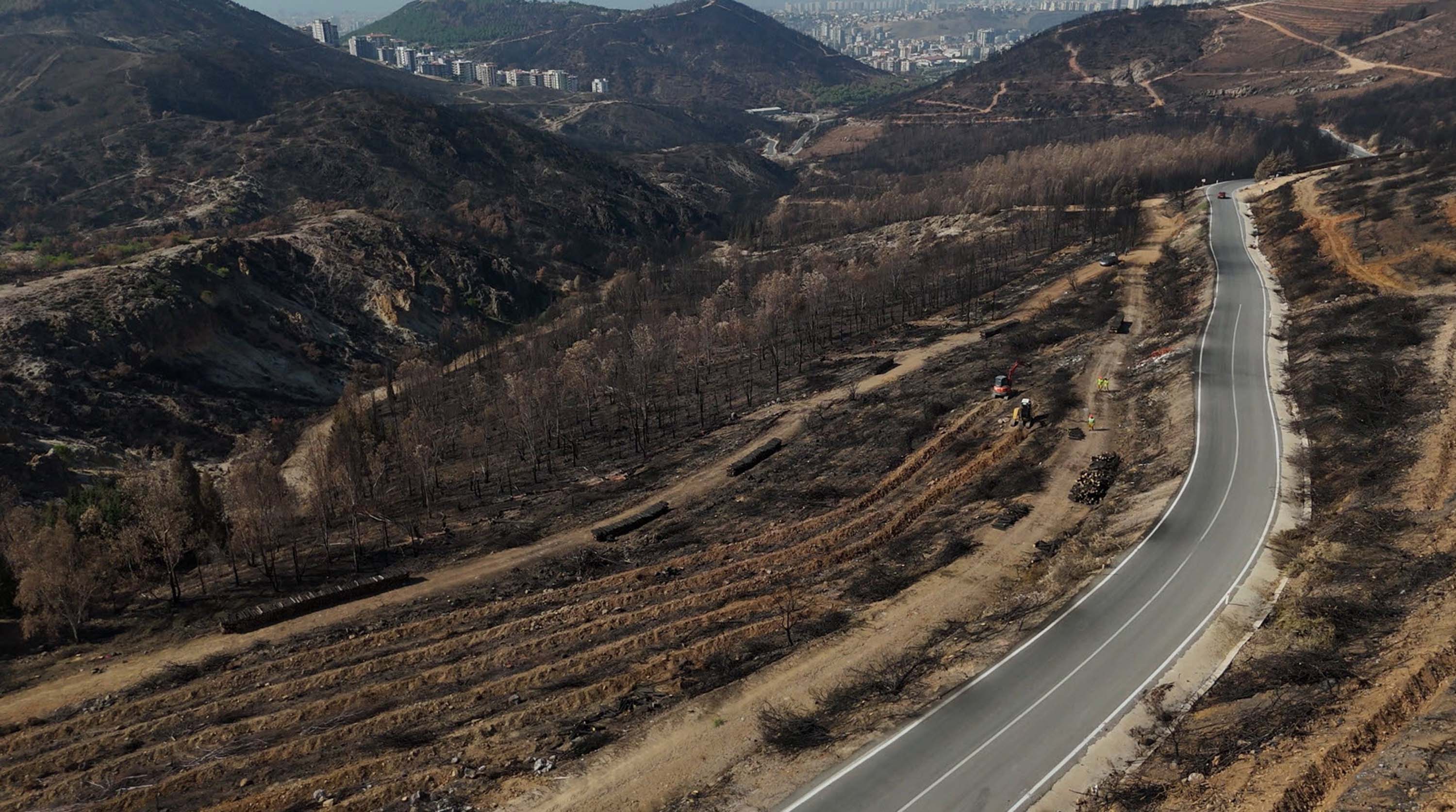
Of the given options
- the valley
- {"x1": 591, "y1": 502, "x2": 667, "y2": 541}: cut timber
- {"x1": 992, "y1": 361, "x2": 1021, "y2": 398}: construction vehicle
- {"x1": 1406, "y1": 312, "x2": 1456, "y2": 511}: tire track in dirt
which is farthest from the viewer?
{"x1": 992, "y1": 361, "x2": 1021, "y2": 398}: construction vehicle

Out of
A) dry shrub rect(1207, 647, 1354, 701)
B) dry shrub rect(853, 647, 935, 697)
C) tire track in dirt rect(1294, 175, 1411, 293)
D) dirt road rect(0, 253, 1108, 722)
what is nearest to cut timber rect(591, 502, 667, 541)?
dirt road rect(0, 253, 1108, 722)

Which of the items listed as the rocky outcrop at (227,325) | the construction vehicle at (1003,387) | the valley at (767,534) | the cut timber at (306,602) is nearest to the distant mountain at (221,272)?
the rocky outcrop at (227,325)

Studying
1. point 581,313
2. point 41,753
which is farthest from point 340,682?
point 581,313

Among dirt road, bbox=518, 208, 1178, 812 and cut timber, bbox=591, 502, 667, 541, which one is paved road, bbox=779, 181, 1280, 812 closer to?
dirt road, bbox=518, 208, 1178, 812

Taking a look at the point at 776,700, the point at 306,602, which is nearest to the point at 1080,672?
the point at 776,700

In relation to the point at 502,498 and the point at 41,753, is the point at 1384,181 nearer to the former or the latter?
the point at 502,498

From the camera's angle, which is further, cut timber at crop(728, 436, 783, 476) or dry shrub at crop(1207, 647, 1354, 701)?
cut timber at crop(728, 436, 783, 476)

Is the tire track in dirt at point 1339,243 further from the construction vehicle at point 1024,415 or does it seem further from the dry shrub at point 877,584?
the dry shrub at point 877,584
